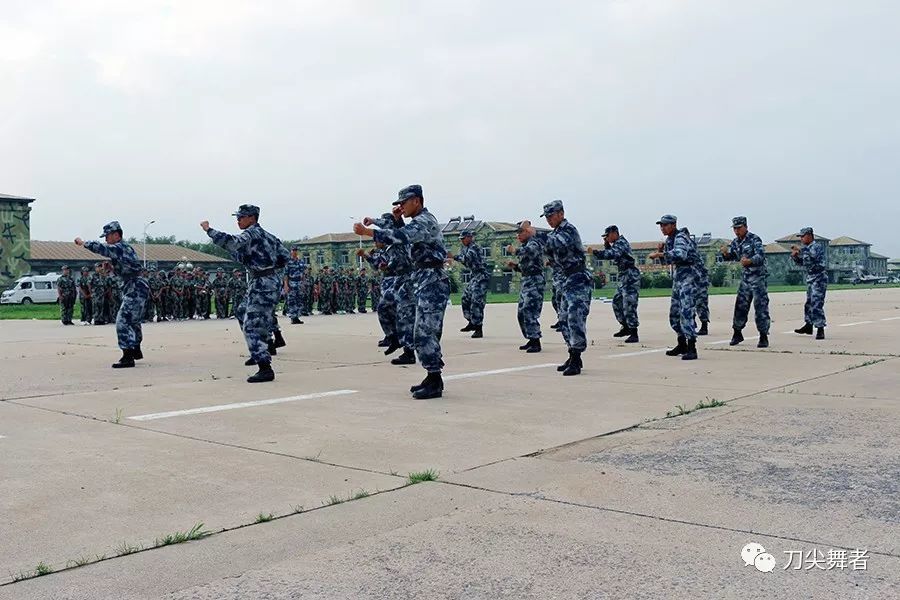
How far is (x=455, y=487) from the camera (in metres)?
4.69

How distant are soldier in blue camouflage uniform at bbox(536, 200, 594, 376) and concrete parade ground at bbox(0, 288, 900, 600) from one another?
688mm

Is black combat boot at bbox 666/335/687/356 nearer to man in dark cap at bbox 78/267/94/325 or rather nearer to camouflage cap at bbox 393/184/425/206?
camouflage cap at bbox 393/184/425/206

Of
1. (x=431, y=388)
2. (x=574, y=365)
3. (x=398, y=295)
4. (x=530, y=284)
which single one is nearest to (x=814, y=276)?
(x=530, y=284)

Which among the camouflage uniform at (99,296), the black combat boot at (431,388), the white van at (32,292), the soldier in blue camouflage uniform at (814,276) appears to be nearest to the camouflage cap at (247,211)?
the black combat boot at (431,388)

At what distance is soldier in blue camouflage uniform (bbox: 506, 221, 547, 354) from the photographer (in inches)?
518

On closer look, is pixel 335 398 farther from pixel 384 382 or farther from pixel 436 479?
pixel 436 479

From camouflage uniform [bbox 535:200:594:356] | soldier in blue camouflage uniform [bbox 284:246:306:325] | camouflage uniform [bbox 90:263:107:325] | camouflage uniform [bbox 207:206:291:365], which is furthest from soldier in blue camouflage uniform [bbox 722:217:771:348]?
camouflage uniform [bbox 90:263:107:325]

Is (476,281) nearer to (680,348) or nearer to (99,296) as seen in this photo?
(680,348)

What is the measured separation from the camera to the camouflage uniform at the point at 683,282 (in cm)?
1177

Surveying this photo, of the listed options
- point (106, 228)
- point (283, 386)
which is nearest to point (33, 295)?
point (106, 228)

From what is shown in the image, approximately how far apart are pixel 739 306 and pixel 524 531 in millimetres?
10651

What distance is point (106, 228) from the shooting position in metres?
11.3

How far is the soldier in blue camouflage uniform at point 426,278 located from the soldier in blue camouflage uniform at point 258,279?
1.91m

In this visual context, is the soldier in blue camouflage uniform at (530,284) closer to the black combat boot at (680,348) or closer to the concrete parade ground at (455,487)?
the black combat boot at (680,348)
